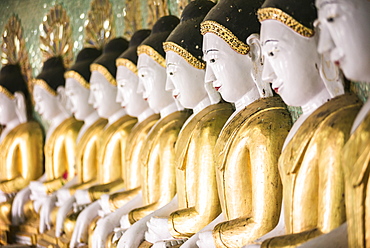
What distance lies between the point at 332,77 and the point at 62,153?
10.2 ft

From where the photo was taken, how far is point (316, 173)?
2217mm

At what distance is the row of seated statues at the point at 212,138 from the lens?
212 centimetres

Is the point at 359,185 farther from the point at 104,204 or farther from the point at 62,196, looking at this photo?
the point at 62,196

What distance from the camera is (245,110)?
2818mm

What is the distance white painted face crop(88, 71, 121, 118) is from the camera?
14.1 ft

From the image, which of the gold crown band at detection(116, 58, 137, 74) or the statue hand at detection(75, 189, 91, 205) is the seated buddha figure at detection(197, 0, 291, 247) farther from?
the statue hand at detection(75, 189, 91, 205)

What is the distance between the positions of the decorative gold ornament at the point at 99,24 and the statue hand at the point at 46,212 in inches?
51.1

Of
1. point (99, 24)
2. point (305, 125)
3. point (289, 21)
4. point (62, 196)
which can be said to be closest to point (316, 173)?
point (305, 125)

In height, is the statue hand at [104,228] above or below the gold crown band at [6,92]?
below

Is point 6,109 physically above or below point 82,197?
above

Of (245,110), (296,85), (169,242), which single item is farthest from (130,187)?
(296,85)

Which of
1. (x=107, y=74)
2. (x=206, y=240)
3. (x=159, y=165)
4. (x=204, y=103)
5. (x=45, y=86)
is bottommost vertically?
(x=206, y=240)

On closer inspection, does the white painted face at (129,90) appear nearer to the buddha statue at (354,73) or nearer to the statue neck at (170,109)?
the statue neck at (170,109)

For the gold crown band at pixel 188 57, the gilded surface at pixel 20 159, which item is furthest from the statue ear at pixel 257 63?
the gilded surface at pixel 20 159
